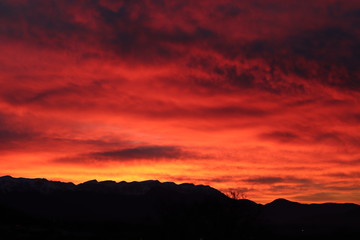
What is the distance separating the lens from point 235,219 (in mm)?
118000

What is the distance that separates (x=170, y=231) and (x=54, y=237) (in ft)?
115

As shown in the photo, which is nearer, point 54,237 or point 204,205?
point 54,237

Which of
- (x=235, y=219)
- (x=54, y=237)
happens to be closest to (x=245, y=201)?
(x=235, y=219)

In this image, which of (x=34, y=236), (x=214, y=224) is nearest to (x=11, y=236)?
(x=34, y=236)

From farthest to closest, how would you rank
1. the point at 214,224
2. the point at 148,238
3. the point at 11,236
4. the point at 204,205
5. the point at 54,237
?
the point at 148,238, the point at 204,205, the point at 214,224, the point at 54,237, the point at 11,236

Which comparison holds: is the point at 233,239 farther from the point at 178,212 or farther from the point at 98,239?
the point at 98,239

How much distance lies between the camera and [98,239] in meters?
141

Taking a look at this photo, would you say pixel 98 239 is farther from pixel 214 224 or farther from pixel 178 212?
pixel 214 224

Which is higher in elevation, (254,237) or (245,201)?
(245,201)

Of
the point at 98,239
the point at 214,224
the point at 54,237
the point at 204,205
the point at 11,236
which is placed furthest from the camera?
the point at 98,239

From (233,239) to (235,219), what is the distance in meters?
5.51

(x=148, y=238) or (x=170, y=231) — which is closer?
(x=170, y=231)

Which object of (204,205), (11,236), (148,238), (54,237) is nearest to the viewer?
(11,236)

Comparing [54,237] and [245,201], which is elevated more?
[245,201]
